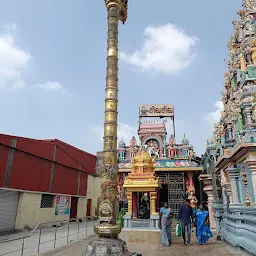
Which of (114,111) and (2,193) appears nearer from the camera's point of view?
(114,111)

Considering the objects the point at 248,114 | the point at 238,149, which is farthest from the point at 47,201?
the point at 248,114

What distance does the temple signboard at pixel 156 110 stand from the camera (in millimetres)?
31375

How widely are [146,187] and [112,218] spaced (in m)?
7.20

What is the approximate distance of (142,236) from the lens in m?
10.6

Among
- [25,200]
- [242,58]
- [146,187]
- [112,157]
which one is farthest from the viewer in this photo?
[25,200]

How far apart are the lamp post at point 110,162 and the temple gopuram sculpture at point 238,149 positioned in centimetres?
378

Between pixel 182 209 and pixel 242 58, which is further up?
pixel 242 58

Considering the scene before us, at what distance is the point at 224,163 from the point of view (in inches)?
414

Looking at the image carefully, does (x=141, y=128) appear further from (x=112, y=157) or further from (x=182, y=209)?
(x=112, y=157)

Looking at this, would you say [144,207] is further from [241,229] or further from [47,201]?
[241,229]

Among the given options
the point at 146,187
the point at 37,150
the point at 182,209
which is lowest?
the point at 182,209

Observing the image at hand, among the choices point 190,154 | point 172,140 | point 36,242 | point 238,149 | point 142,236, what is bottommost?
point 36,242

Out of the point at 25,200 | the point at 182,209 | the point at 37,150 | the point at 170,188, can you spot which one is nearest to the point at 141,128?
the point at 170,188

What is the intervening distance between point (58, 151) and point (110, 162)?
56.7 feet
